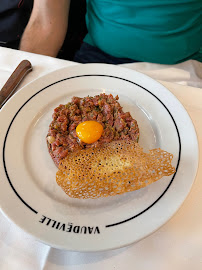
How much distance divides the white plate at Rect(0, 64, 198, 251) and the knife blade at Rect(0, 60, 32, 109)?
10 cm

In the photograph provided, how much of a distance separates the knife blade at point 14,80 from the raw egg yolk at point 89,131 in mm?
560

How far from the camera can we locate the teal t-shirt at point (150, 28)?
1.72 metres

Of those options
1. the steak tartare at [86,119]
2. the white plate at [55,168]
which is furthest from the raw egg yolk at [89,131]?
the white plate at [55,168]

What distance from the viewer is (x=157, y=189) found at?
1065 millimetres

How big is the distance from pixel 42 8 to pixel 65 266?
1.99 metres

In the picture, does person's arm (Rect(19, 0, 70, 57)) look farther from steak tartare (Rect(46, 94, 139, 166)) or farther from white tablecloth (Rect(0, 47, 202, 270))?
white tablecloth (Rect(0, 47, 202, 270))

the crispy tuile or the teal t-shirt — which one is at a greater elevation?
the teal t-shirt

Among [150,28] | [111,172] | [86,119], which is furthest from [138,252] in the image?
[150,28]

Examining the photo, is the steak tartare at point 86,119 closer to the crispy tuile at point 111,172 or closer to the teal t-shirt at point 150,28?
the crispy tuile at point 111,172

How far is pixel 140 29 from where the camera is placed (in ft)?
6.00

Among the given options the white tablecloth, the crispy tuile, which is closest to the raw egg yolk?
the crispy tuile

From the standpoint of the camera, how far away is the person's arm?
6.64 ft

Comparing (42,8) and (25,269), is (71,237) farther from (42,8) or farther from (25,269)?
(42,8)

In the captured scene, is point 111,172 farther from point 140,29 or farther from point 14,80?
point 140,29
